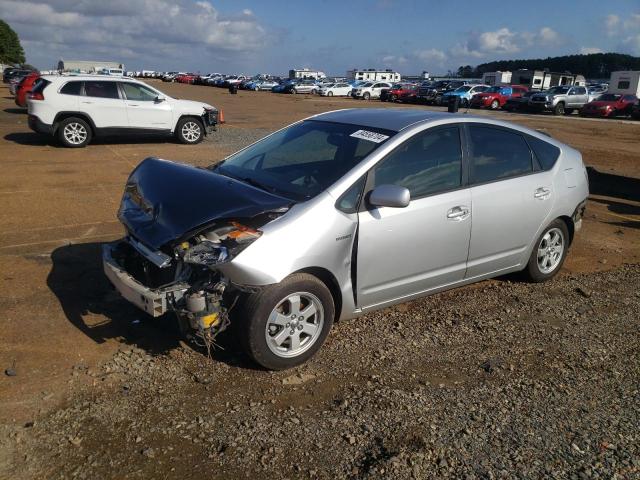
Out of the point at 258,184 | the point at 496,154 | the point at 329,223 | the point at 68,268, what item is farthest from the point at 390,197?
the point at 68,268

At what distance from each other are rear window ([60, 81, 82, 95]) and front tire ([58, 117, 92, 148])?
61 centimetres

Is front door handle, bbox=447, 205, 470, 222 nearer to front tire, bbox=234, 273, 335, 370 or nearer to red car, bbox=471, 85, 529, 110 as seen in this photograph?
front tire, bbox=234, 273, 335, 370

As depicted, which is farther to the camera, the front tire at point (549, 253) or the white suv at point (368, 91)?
the white suv at point (368, 91)

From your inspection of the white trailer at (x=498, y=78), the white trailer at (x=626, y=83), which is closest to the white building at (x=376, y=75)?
the white trailer at (x=498, y=78)

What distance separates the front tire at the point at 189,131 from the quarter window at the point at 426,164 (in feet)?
37.7

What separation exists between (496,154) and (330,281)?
2.08 m

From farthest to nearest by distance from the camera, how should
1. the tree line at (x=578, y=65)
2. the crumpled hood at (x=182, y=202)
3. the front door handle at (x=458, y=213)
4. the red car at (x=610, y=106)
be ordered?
1. the tree line at (x=578, y=65)
2. the red car at (x=610, y=106)
3. the front door handle at (x=458, y=213)
4. the crumpled hood at (x=182, y=202)

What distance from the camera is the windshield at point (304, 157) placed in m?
4.03

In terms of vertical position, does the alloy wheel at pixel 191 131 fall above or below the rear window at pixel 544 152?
below

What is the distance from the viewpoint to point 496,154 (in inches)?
189

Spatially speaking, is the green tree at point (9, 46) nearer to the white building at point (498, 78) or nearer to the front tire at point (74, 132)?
the white building at point (498, 78)

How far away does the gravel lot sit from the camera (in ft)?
9.34

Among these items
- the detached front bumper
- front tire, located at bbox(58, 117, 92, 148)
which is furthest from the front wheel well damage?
front tire, located at bbox(58, 117, 92, 148)

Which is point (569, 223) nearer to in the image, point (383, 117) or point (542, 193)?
point (542, 193)
